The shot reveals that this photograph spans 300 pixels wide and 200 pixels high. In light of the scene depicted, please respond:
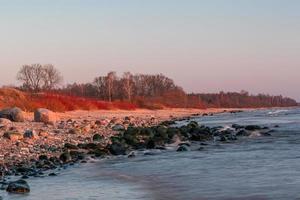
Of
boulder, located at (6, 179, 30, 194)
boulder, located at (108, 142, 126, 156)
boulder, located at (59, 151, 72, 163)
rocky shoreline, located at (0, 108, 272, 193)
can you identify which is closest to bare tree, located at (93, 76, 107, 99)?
rocky shoreline, located at (0, 108, 272, 193)

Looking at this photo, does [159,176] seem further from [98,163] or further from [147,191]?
[98,163]

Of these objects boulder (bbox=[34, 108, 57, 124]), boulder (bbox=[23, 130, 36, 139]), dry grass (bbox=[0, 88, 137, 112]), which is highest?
dry grass (bbox=[0, 88, 137, 112])

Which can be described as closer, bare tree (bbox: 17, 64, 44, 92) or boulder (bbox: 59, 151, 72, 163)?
boulder (bbox: 59, 151, 72, 163)

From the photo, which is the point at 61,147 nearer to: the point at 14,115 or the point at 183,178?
the point at 183,178

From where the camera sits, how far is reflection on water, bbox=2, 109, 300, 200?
11.7 meters

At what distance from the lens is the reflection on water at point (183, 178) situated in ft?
38.2

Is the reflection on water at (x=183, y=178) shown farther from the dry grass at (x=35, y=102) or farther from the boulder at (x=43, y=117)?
the dry grass at (x=35, y=102)

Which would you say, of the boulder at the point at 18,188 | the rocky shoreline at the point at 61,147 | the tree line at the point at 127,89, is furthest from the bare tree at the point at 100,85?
the boulder at the point at 18,188

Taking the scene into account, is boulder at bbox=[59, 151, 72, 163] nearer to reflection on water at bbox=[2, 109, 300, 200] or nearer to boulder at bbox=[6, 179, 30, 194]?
reflection on water at bbox=[2, 109, 300, 200]

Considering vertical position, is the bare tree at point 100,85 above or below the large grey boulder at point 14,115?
above

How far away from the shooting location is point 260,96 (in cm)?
17500

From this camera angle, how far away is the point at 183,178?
46.6 ft

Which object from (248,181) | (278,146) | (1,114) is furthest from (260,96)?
(248,181)

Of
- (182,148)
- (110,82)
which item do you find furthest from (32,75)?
(182,148)
